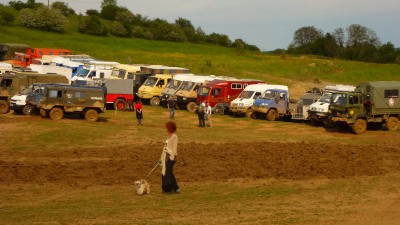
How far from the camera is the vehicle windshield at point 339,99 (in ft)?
120

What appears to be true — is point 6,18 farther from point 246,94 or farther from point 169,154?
point 169,154

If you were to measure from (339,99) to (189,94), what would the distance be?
1225cm

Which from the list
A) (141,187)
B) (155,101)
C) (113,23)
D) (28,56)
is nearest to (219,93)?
(155,101)

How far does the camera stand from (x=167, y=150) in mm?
16672

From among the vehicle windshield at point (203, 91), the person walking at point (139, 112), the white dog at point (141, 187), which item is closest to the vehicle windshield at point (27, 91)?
the person walking at point (139, 112)

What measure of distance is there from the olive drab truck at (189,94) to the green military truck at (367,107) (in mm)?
11381

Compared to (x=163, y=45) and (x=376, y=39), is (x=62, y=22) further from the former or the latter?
(x=376, y=39)

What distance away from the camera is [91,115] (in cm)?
3784

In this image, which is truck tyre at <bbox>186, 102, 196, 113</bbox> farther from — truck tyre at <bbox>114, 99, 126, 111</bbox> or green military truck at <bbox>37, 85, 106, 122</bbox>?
green military truck at <bbox>37, 85, 106, 122</bbox>

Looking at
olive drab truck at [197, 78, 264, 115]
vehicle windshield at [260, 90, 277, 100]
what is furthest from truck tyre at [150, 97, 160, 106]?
vehicle windshield at [260, 90, 277, 100]

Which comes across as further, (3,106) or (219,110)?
(219,110)

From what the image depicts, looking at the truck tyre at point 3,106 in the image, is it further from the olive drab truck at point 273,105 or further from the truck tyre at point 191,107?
the olive drab truck at point 273,105

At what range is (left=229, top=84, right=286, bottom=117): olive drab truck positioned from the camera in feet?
140

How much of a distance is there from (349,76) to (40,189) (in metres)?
58.7
